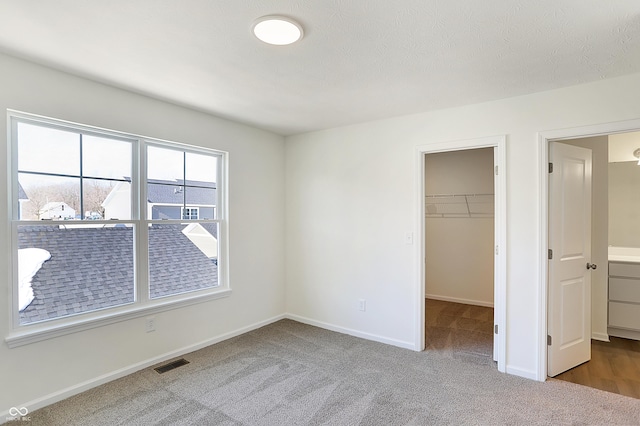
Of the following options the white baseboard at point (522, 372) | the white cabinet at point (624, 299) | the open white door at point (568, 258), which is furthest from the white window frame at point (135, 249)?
the white cabinet at point (624, 299)

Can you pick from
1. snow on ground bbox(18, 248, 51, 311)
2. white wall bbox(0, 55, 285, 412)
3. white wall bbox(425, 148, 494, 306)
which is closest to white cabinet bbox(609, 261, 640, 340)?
white wall bbox(425, 148, 494, 306)

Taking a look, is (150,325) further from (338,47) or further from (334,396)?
(338,47)

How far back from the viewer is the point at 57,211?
8.26ft

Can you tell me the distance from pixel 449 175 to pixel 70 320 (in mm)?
5194

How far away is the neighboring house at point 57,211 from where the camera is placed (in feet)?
8.06

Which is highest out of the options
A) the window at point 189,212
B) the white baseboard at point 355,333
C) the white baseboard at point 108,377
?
the window at point 189,212

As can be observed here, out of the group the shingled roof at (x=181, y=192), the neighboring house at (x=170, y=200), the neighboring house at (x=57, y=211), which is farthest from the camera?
the shingled roof at (x=181, y=192)

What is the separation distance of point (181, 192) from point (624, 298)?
5039 mm

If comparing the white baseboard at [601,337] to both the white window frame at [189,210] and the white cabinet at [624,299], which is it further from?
the white window frame at [189,210]

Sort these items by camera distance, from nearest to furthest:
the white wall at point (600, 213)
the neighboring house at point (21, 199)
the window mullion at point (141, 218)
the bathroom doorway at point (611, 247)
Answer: the neighboring house at point (21, 199), the bathroom doorway at point (611, 247), the window mullion at point (141, 218), the white wall at point (600, 213)

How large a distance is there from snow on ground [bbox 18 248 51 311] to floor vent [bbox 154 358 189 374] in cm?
115

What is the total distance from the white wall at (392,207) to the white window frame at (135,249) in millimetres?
1024

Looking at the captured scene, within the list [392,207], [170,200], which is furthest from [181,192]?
[392,207]

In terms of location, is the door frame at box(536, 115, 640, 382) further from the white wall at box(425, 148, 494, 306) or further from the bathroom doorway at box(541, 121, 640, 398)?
the white wall at box(425, 148, 494, 306)
